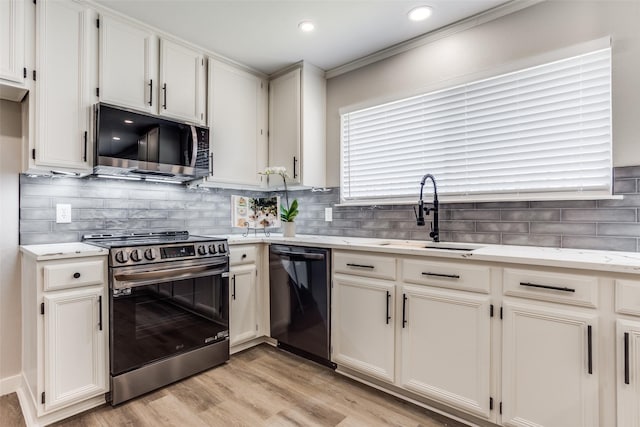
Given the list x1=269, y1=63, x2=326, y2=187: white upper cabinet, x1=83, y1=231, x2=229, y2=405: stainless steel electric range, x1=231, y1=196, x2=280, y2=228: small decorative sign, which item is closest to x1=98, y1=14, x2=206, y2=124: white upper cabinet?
x1=269, y1=63, x2=326, y2=187: white upper cabinet

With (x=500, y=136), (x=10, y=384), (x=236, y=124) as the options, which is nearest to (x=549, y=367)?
(x=500, y=136)

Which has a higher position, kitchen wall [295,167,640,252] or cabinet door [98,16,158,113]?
cabinet door [98,16,158,113]

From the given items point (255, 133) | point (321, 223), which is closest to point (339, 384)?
point (321, 223)

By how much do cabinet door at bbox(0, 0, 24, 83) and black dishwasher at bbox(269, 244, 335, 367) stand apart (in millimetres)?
1942

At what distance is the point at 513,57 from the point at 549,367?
182cm

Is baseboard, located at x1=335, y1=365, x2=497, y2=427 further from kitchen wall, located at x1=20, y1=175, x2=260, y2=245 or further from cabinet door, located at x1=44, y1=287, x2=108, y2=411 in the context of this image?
kitchen wall, located at x1=20, y1=175, x2=260, y2=245

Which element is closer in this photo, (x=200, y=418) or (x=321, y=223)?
(x=200, y=418)

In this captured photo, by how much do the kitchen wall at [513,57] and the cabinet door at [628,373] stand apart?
93cm

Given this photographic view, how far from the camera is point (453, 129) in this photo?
2365 mm

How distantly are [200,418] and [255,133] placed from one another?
2305 millimetres

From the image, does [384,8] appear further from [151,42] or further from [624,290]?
[624,290]

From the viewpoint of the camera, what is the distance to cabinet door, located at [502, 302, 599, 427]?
141 centimetres

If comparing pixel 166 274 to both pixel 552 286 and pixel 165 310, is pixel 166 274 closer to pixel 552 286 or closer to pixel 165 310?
pixel 165 310

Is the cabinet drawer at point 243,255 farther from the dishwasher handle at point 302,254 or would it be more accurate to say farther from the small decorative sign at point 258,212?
the small decorative sign at point 258,212
